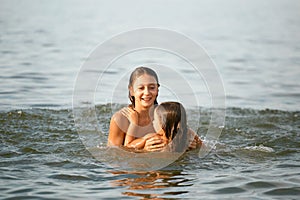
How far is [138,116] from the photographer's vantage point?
7.81 m

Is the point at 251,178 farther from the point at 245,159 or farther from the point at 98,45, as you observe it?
the point at 98,45

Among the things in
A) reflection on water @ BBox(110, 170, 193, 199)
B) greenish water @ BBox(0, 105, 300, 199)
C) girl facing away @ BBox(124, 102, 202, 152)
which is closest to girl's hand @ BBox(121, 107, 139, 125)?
girl facing away @ BBox(124, 102, 202, 152)

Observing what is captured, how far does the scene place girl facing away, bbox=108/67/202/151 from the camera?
24.6ft

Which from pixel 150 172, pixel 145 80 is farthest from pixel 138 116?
pixel 150 172

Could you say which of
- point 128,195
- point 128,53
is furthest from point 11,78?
point 128,195

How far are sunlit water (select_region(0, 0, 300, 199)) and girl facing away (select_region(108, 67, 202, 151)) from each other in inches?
11.8

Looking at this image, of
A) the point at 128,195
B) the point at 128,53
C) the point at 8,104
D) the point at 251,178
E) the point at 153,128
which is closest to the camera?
the point at 128,195

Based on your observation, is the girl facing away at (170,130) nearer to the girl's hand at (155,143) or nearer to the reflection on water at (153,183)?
the girl's hand at (155,143)

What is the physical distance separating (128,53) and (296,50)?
563 cm

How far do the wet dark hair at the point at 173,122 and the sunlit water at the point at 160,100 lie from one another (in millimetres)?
229

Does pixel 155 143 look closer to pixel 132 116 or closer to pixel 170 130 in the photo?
pixel 170 130

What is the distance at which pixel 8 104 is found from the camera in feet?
35.4

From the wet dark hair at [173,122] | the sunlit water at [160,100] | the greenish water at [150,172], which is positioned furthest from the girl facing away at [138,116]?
the greenish water at [150,172]

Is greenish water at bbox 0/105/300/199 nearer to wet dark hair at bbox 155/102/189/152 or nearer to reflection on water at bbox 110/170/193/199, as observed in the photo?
reflection on water at bbox 110/170/193/199
